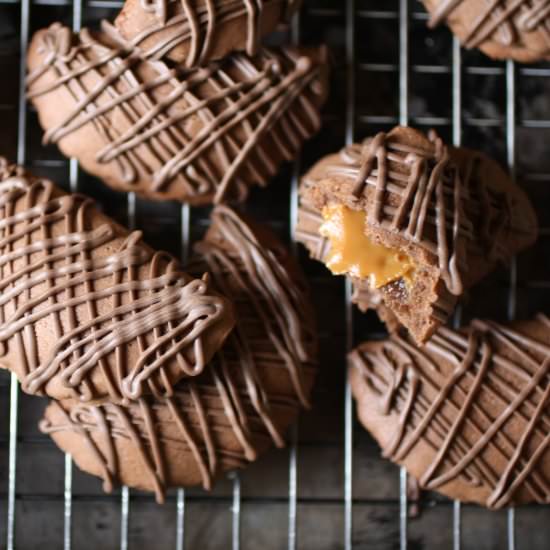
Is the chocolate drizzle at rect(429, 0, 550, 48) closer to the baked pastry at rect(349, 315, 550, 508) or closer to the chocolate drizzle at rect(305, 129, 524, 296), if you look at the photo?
the chocolate drizzle at rect(305, 129, 524, 296)

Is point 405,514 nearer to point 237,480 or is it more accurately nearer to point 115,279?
point 237,480

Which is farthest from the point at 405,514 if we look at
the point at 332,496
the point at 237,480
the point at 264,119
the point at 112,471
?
the point at 264,119

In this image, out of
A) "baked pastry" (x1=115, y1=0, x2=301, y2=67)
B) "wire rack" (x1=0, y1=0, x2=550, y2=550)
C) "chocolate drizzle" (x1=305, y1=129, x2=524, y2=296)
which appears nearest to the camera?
"chocolate drizzle" (x1=305, y1=129, x2=524, y2=296)

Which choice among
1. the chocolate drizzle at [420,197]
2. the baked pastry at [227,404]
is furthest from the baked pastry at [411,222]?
the baked pastry at [227,404]

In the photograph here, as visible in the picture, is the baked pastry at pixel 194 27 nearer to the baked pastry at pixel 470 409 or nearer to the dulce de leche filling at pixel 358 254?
the dulce de leche filling at pixel 358 254

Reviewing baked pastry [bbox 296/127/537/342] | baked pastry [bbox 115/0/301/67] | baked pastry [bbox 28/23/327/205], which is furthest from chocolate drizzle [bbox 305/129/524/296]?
baked pastry [bbox 115/0/301/67]

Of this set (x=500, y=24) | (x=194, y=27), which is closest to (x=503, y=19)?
(x=500, y=24)

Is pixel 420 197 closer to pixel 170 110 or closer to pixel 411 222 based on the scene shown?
pixel 411 222
